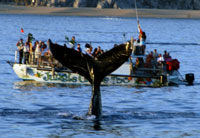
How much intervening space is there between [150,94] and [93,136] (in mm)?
14570

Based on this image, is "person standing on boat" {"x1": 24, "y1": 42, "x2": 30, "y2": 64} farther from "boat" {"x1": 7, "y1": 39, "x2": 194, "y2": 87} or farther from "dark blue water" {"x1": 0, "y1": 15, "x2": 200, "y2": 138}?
"dark blue water" {"x1": 0, "y1": 15, "x2": 200, "y2": 138}

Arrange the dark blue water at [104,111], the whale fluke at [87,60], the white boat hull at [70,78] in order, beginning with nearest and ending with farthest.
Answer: the whale fluke at [87,60] → the dark blue water at [104,111] → the white boat hull at [70,78]

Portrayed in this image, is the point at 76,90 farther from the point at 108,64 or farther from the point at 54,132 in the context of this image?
the point at 108,64

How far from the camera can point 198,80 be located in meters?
47.5

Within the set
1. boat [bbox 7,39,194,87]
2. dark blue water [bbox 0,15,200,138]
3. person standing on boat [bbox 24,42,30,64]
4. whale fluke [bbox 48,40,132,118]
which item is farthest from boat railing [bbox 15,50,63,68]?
whale fluke [bbox 48,40,132,118]

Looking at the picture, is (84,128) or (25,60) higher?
(25,60)

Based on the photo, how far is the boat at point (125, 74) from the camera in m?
40.8

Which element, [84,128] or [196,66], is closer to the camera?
[84,128]

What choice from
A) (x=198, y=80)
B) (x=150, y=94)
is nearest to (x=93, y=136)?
(x=150, y=94)

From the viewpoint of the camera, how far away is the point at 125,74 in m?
40.9

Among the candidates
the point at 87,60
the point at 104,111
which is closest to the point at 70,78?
the point at 104,111

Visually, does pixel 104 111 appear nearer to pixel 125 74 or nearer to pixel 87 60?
pixel 87 60

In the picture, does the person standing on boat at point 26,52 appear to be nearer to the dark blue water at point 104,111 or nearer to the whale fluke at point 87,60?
the dark blue water at point 104,111

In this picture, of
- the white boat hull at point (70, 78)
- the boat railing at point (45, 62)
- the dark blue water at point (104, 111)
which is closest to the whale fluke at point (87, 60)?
the dark blue water at point (104, 111)
